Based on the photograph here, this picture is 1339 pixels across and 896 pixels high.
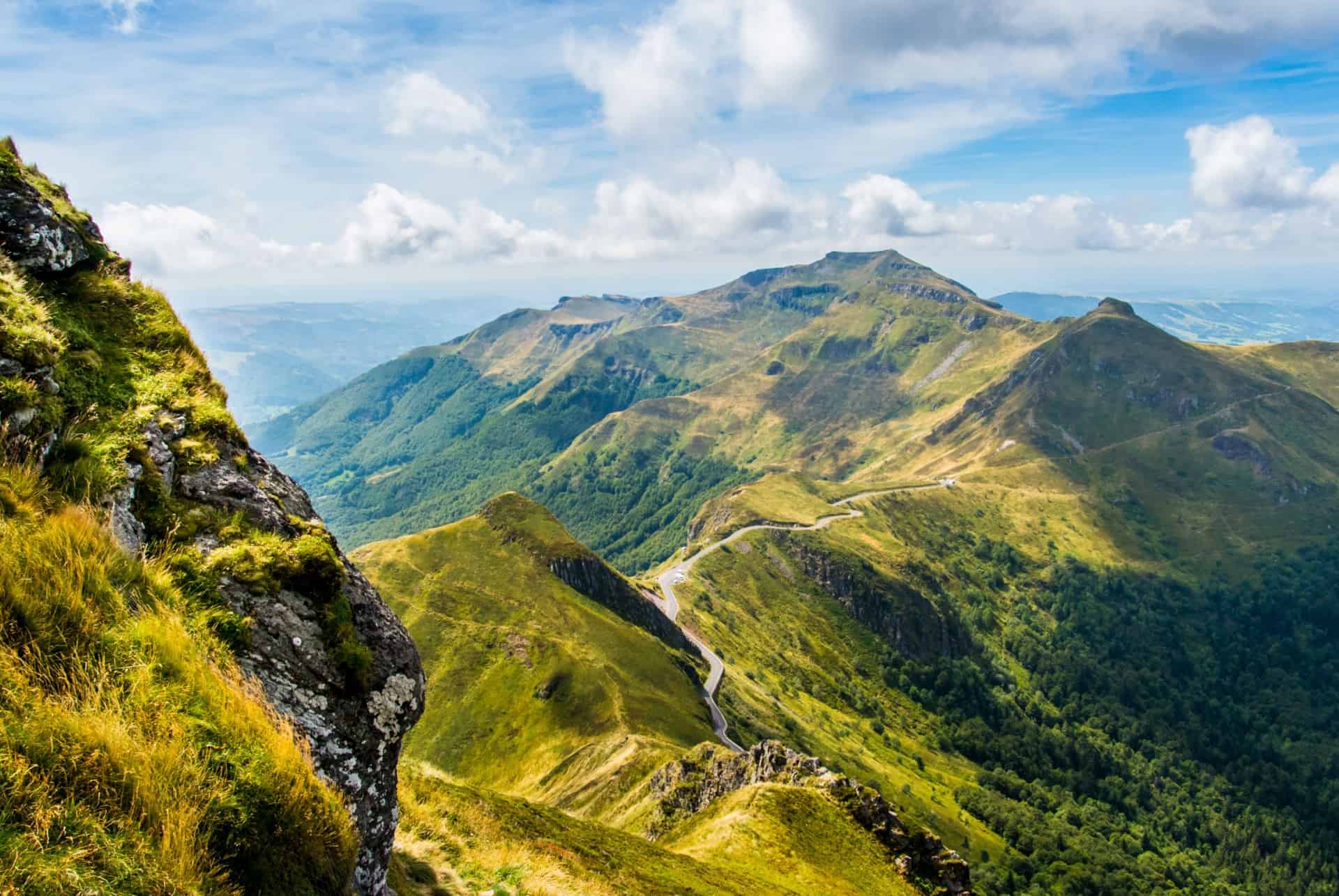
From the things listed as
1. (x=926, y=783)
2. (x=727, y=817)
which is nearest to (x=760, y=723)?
(x=926, y=783)

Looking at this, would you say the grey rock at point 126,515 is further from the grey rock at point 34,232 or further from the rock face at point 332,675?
the grey rock at point 34,232

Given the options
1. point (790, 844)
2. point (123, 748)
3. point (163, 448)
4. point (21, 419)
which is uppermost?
point (21, 419)

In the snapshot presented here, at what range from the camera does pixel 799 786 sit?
62.2 metres

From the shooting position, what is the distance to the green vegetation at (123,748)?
5.55m

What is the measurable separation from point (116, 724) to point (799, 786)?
65470 millimetres

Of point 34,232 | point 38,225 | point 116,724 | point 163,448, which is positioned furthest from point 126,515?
point 38,225

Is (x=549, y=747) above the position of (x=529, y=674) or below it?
below

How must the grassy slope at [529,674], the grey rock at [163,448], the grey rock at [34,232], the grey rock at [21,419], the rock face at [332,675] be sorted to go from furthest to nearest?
the grassy slope at [529,674] < the grey rock at [34,232] < the grey rock at [163,448] < the rock face at [332,675] < the grey rock at [21,419]

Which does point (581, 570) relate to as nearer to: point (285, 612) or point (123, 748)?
point (285, 612)

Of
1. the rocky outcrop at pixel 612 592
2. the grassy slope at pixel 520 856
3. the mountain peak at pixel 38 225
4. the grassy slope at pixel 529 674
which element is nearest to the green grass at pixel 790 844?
the grassy slope at pixel 520 856

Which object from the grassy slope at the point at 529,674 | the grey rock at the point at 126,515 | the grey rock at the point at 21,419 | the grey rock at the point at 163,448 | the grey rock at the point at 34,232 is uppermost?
the grey rock at the point at 34,232

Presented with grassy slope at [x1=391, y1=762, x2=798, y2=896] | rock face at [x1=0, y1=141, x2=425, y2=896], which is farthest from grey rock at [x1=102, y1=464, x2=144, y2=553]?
grassy slope at [x1=391, y1=762, x2=798, y2=896]

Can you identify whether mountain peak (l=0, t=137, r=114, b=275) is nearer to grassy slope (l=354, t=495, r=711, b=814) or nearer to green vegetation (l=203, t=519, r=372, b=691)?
green vegetation (l=203, t=519, r=372, b=691)

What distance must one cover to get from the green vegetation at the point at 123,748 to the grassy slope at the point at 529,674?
266 feet
